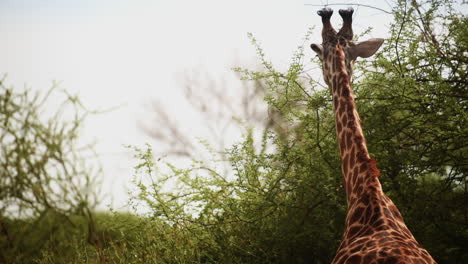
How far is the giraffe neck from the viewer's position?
255cm

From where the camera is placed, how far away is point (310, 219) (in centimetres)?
384

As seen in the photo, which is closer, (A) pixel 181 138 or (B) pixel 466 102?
(B) pixel 466 102

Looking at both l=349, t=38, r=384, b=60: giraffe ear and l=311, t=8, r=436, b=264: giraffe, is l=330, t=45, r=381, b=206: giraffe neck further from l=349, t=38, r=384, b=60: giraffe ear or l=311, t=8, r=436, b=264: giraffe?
l=349, t=38, r=384, b=60: giraffe ear

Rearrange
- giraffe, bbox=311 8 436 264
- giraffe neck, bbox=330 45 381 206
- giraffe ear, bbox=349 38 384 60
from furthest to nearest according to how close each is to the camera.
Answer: giraffe ear, bbox=349 38 384 60 < giraffe neck, bbox=330 45 381 206 < giraffe, bbox=311 8 436 264

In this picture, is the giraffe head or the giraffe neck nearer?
the giraffe neck

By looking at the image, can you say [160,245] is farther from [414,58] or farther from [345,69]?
[414,58]

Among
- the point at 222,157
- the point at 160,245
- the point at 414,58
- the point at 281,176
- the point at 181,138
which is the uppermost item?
the point at 181,138

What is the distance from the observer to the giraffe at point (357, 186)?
211 centimetres

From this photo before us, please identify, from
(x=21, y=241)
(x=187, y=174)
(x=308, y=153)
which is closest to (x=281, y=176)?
(x=308, y=153)

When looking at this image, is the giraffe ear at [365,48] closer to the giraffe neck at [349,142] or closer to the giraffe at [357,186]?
the giraffe at [357,186]

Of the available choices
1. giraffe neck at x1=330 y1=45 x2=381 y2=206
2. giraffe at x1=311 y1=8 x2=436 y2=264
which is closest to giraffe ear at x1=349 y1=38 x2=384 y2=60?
giraffe at x1=311 y1=8 x2=436 y2=264

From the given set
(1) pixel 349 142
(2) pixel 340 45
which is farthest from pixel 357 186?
(2) pixel 340 45

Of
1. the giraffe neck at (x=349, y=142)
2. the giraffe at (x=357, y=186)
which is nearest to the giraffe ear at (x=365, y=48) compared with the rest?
the giraffe at (x=357, y=186)

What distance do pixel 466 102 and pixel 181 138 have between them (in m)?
10.3
